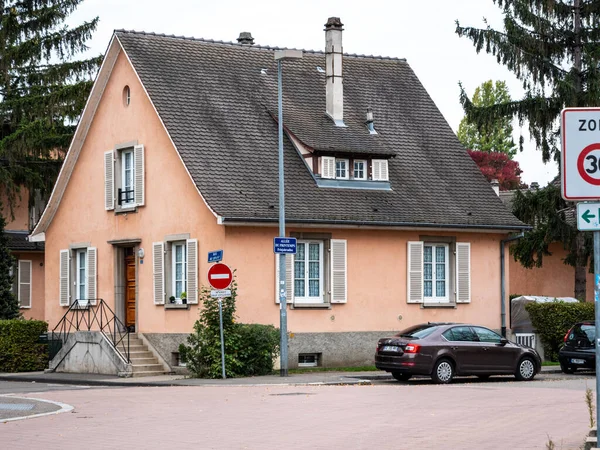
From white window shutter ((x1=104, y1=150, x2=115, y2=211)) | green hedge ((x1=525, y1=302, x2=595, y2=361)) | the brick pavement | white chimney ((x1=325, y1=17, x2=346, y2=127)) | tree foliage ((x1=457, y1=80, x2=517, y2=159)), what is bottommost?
the brick pavement

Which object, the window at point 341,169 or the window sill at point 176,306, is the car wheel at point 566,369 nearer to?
the window at point 341,169

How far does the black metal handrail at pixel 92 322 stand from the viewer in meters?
34.3

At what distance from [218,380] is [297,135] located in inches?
342

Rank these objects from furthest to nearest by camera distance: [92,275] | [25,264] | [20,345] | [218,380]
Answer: [25,264]
[92,275]
[20,345]
[218,380]

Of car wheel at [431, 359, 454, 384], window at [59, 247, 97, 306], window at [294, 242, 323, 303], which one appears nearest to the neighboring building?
window at [294, 242, 323, 303]

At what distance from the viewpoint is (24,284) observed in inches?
1809

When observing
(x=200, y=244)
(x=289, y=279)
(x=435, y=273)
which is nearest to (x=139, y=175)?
(x=200, y=244)

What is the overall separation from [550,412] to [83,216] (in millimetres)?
21977

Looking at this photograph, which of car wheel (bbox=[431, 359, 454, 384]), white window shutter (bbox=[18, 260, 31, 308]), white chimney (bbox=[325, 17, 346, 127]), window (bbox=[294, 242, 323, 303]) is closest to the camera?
car wheel (bbox=[431, 359, 454, 384])

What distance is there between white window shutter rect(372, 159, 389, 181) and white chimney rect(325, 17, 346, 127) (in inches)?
72.0

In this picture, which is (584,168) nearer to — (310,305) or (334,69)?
(310,305)

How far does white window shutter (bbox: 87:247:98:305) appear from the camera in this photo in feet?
120

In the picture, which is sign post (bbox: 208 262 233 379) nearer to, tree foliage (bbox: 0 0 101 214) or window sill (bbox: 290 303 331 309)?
window sill (bbox: 290 303 331 309)

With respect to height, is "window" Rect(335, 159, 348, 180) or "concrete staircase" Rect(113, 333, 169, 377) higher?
"window" Rect(335, 159, 348, 180)
